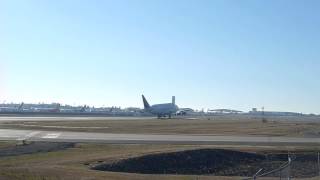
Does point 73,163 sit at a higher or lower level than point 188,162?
higher

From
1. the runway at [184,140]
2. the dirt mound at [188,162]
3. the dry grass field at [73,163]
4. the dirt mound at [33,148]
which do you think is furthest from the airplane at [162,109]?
the dirt mound at [188,162]

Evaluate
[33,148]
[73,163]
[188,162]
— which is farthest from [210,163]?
[33,148]

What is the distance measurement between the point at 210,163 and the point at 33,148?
48.1ft

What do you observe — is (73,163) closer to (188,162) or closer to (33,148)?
(188,162)

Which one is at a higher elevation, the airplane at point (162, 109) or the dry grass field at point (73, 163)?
the airplane at point (162, 109)

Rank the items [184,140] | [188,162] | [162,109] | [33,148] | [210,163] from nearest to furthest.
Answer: [188,162] < [210,163] < [33,148] < [184,140] < [162,109]

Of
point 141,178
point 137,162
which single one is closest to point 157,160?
point 137,162

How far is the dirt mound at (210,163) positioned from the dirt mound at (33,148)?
9.35m

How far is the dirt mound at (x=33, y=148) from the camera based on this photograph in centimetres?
4266

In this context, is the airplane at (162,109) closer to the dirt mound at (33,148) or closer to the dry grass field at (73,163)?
the dirt mound at (33,148)

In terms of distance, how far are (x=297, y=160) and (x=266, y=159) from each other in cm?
226

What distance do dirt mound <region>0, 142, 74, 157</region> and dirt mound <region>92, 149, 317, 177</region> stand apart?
30.7ft

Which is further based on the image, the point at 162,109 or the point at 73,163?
the point at 162,109

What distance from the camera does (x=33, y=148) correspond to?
150ft
